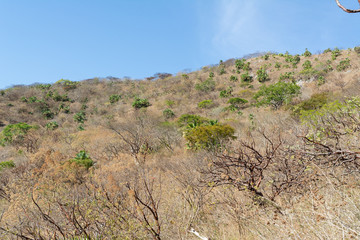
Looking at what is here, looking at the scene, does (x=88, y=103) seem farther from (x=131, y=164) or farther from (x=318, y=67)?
(x=318, y=67)

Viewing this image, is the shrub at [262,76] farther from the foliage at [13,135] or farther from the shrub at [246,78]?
the foliage at [13,135]

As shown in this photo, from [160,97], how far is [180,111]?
10.4m

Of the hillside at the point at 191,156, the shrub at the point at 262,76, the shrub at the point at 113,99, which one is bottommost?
the hillside at the point at 191,156

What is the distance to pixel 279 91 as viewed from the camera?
69.5ft

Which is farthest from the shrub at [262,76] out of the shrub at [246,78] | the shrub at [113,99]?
the shrub at [113,99]

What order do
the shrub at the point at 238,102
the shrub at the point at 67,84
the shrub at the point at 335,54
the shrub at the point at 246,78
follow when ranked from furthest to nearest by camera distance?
1. the shrub at the point at 67,84
2. the shrub at the point at 246,78
3. the shrub at the point at 335,54
4. the shrub at the point at 238,102

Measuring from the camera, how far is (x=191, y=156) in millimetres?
10656

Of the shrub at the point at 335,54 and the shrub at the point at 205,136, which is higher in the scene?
the shrub at the point at 335,54

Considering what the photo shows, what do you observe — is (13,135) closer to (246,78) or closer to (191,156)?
(191,156)

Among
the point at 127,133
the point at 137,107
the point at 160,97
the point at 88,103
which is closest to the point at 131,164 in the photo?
the point at 127,133

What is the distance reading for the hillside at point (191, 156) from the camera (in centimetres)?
337

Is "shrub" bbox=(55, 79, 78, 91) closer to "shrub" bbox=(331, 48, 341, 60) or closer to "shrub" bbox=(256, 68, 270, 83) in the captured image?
"shrub" bbox=(256, 68, 270, 83)

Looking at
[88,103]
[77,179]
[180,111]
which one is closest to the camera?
[77,179]

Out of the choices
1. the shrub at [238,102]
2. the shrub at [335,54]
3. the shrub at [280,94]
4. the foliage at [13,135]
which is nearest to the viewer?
the foliage at [13,135]
